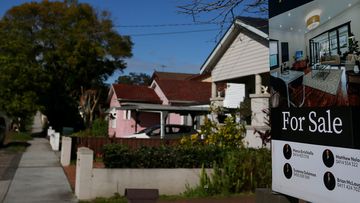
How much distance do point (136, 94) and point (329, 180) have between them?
3423 cm

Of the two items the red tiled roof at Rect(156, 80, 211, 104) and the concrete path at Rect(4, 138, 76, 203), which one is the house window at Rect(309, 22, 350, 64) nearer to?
the concrete path at Rect(4, 138, 76, 203)

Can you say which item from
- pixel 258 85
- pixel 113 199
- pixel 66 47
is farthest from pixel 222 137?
pixel 66 47

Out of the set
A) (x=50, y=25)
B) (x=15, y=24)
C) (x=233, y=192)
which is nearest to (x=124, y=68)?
(x=50, y=25)

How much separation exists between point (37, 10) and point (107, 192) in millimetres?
36405

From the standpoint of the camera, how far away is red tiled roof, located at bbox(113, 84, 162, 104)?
35219mm

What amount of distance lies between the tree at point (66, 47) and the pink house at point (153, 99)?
4.53 meters

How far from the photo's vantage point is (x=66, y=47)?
4062 centimetres

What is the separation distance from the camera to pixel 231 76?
17750 millimetres

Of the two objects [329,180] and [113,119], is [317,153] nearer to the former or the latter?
[329,180]

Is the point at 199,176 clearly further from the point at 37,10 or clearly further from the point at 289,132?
the point at 37,10

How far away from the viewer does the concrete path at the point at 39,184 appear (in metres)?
10.1

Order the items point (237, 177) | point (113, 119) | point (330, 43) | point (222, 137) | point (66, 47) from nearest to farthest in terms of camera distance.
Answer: point (330, 43), point (237, 177), point (222, 137), point (113, 119), point (66, 47)

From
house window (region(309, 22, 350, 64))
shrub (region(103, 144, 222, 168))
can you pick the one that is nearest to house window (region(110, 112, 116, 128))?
shrub (region(103, 144, 222, 168))

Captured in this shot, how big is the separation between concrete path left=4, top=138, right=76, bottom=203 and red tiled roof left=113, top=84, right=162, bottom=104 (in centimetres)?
1815
